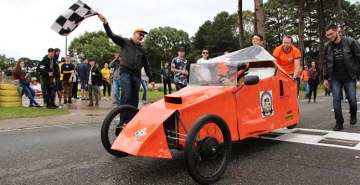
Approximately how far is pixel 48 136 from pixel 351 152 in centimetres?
514

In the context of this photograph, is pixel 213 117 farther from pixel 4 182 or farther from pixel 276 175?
pixel 4 182

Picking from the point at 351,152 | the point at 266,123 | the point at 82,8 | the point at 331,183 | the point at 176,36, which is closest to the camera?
the point at 331,183

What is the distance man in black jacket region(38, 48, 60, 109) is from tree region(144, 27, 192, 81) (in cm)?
6769

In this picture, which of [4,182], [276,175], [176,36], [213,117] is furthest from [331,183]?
[176,36]

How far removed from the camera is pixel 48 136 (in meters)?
6.29

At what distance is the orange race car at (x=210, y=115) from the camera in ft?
11.6

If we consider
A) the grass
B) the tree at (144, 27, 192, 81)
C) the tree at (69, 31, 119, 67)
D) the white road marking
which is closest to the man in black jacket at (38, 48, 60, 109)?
the grass

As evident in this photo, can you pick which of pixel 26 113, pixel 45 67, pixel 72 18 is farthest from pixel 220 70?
pixel 45 67

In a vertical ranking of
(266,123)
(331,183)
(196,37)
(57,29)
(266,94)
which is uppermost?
(196,37)

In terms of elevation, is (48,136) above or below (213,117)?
below

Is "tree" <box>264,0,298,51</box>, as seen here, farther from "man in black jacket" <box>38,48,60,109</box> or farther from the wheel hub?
the wheel hub

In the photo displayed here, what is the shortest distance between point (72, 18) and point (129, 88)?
4.96ft

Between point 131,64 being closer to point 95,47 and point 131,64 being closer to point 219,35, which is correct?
point 219,35

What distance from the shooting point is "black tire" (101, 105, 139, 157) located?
4.36m
